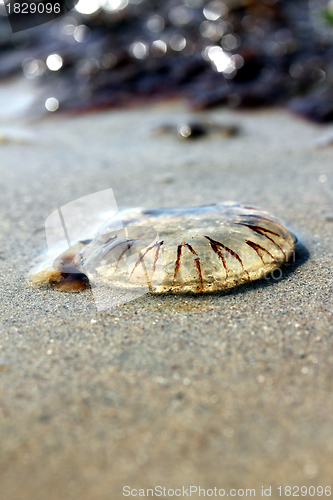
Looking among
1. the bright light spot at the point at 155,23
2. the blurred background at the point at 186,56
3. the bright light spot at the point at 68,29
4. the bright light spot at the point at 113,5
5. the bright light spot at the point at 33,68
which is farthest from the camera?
the bright light spot at the point at 113,5

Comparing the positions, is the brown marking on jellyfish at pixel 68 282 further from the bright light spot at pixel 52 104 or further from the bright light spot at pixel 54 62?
the bright light spot at pixel 54 62

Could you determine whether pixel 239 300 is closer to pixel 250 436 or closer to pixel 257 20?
pixel 250 436

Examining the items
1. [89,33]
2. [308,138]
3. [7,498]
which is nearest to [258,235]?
[7,498]

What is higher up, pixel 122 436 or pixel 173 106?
pixel 173 106

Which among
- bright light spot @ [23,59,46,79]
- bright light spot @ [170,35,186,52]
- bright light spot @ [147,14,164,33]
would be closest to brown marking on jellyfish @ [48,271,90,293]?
bright light spot @ [170,35,186,52]

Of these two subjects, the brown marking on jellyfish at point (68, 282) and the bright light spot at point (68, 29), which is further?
the bright light spot at point (68, 29)

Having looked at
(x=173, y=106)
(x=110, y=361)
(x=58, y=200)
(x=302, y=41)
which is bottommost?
(x=110, y=361)

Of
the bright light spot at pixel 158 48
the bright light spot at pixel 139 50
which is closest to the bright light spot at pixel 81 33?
the bright light spot at pixel 139 50

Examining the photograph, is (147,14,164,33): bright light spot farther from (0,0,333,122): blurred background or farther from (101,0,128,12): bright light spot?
(101,0,128,12): bright light spot
